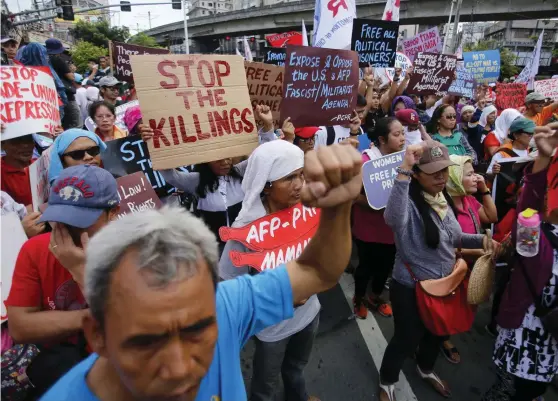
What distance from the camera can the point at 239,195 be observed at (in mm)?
3186

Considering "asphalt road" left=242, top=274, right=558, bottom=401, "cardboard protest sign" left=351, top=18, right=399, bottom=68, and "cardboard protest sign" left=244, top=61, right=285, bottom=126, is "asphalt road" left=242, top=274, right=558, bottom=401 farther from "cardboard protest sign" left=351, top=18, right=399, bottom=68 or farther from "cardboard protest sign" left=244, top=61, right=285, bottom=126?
"cardboard protest sign" left=351, top=18, right=399, bottom=68

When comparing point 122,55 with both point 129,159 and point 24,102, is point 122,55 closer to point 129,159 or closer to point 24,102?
point 129,159

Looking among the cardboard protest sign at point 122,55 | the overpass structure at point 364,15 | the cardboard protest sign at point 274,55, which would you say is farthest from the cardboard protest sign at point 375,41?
the overpass structure at point 364,15

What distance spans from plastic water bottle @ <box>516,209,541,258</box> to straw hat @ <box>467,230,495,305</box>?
32 cm

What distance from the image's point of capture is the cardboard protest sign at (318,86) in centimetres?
348

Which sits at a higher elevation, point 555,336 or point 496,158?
point 496,158

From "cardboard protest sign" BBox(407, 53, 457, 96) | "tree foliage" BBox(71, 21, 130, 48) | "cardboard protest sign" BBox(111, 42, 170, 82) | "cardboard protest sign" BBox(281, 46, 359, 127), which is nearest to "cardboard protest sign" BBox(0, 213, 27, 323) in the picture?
"cardboard protest sign" BBox(281, 46, 359, 127)

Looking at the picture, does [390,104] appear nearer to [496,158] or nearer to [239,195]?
[496,158]

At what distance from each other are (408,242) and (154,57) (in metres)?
2.26

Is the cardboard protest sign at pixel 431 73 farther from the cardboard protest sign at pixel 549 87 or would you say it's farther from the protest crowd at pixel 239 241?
the cardboard protest sign at pixel 549 87

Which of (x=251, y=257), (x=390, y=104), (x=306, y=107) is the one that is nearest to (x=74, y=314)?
(x=251, y=257)

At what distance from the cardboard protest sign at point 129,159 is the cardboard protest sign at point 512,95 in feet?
26.8

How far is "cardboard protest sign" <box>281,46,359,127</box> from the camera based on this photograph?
3484 mm

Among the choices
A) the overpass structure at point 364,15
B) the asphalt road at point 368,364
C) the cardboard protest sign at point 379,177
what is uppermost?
the overpass structure at point 364,15
